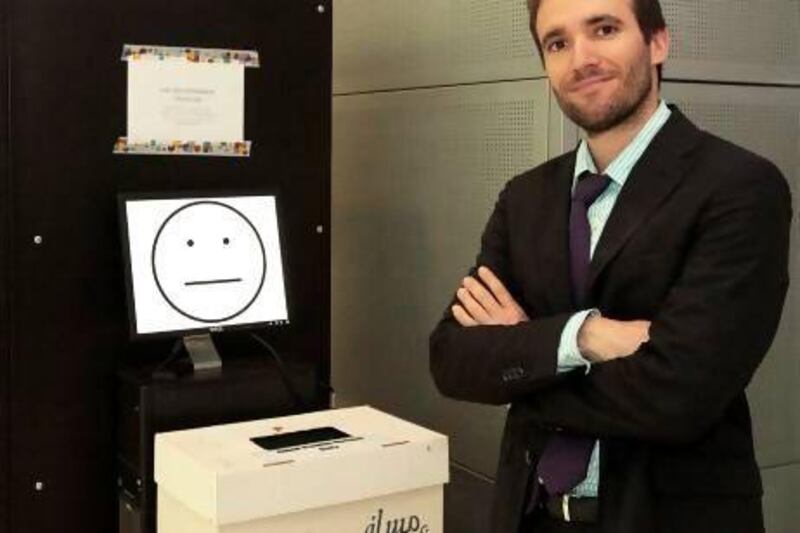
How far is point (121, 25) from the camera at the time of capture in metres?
2.35

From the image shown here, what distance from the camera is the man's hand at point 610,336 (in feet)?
5.40

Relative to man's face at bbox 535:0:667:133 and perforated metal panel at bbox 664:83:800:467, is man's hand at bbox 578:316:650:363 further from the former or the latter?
perforated metal panel at bbox 664:83:800:467

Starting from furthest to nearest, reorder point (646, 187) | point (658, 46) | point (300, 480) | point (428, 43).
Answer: point (428, 43), point (300, 480), point (658, 46), point (646, 187)

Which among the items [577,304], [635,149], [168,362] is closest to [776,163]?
[635,149]

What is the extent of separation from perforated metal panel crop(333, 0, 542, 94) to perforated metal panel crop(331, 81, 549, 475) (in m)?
0.04

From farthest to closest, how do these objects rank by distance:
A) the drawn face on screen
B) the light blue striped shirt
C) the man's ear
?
1. the drawn face on screen
2. the man's ear
3. the light blue striped shirt

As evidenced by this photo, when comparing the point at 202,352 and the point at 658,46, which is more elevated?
the point at 658,46

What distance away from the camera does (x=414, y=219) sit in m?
2.96

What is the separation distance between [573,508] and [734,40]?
Result: 1.37 meters

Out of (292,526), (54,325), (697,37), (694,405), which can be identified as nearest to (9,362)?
(54,325)

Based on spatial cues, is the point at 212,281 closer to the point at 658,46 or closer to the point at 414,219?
the point at 414,219

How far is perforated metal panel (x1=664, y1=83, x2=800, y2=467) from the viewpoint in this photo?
254cm

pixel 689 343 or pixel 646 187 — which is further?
pixel 646 187

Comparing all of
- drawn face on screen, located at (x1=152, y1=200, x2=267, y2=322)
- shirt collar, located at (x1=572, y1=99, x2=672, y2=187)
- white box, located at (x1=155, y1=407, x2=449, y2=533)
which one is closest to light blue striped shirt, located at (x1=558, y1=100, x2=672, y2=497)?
shirt collar, located at (x1=572, y1=99, x2=672, y2=187)
